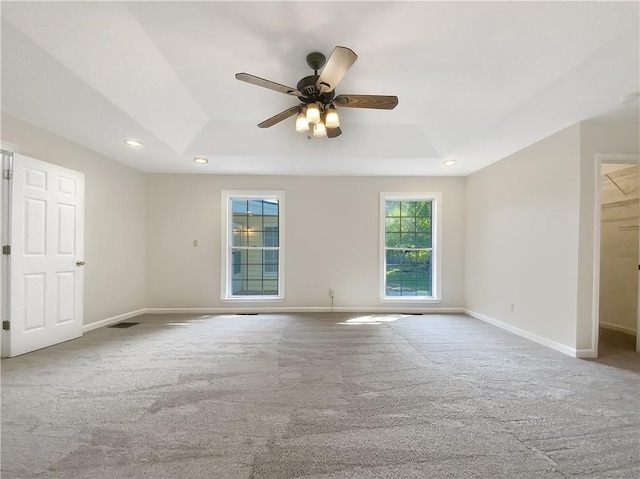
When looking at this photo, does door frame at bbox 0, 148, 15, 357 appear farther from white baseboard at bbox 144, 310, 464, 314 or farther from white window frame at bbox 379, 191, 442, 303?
white window frame at bbox 379, 191, 442, 303

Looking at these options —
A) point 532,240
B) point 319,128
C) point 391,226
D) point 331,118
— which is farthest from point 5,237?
point 532,240

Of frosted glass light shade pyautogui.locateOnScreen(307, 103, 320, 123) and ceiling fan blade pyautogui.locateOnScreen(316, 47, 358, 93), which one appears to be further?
frosted glass light shade pyautogui.locateOnScreen(307, 103, 320, 123)

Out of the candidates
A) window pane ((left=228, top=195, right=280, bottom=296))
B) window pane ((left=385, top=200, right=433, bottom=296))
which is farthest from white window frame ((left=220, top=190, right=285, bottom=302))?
window pane ((left=385, top=200, right=433, bottom=296))

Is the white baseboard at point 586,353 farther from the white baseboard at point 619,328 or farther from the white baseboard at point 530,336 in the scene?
the white baseboard at point 619,328

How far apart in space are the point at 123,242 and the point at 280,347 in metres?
3.11

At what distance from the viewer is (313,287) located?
485cm

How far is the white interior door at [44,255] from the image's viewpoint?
9.19 ft

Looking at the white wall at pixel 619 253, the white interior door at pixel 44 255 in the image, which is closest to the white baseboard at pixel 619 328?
the white wall at pixel 619 253

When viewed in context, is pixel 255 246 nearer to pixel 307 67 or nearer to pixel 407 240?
pixel 407 240

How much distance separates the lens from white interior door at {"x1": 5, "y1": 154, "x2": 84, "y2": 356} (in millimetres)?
2801

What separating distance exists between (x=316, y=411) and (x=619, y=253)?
4.92m

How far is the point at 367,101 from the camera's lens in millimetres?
2199

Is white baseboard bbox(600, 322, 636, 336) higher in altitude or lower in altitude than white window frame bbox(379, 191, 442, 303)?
lower

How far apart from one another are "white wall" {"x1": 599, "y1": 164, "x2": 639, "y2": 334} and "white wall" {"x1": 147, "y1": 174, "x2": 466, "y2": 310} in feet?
6.29
